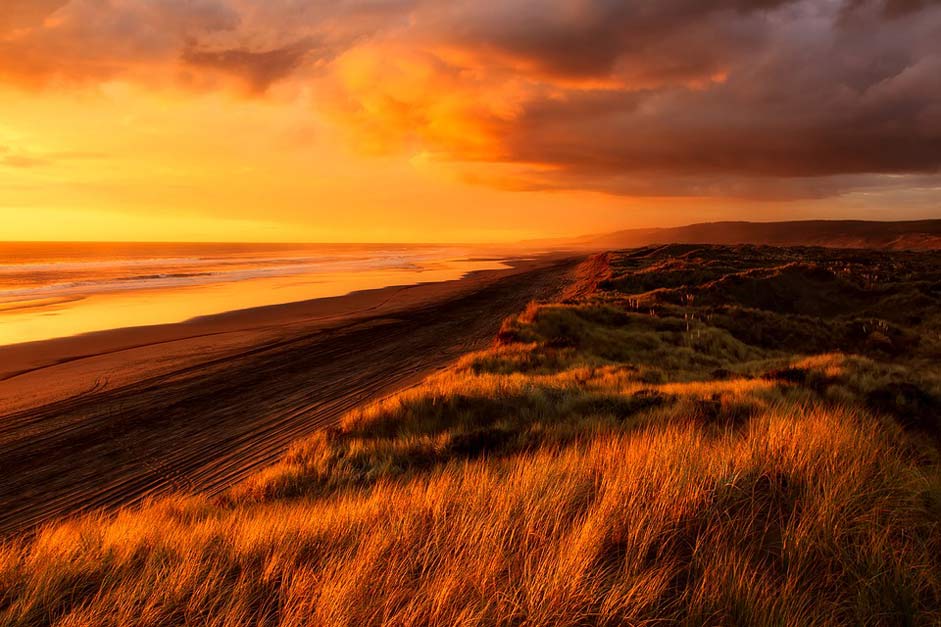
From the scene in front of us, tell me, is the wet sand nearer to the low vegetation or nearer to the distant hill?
the low vegetation

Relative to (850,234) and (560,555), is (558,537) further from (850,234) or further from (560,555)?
(850,234)

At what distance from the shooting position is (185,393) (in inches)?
522

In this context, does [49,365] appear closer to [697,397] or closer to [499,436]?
[499,436]

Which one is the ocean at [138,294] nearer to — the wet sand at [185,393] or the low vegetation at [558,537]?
the wet sand at [185,393]

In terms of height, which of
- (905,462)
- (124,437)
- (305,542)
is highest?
(305,542)

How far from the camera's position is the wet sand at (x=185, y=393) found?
864cm

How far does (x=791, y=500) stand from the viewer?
145 inches

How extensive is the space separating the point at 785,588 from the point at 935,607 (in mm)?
937

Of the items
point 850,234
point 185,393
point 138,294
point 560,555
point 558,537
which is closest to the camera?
point 560,555

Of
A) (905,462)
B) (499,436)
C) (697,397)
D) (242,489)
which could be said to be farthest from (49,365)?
(905,462)

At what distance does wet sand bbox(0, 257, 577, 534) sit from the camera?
864cm

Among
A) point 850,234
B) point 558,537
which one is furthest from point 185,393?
point 850,234

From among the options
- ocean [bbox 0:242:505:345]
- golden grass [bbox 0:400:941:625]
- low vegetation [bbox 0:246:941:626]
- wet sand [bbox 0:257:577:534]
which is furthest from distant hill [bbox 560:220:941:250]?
golden grass [bbox 0:400:941:625]

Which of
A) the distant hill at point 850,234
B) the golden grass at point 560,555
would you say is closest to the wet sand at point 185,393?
the golden grass at point 560,555
